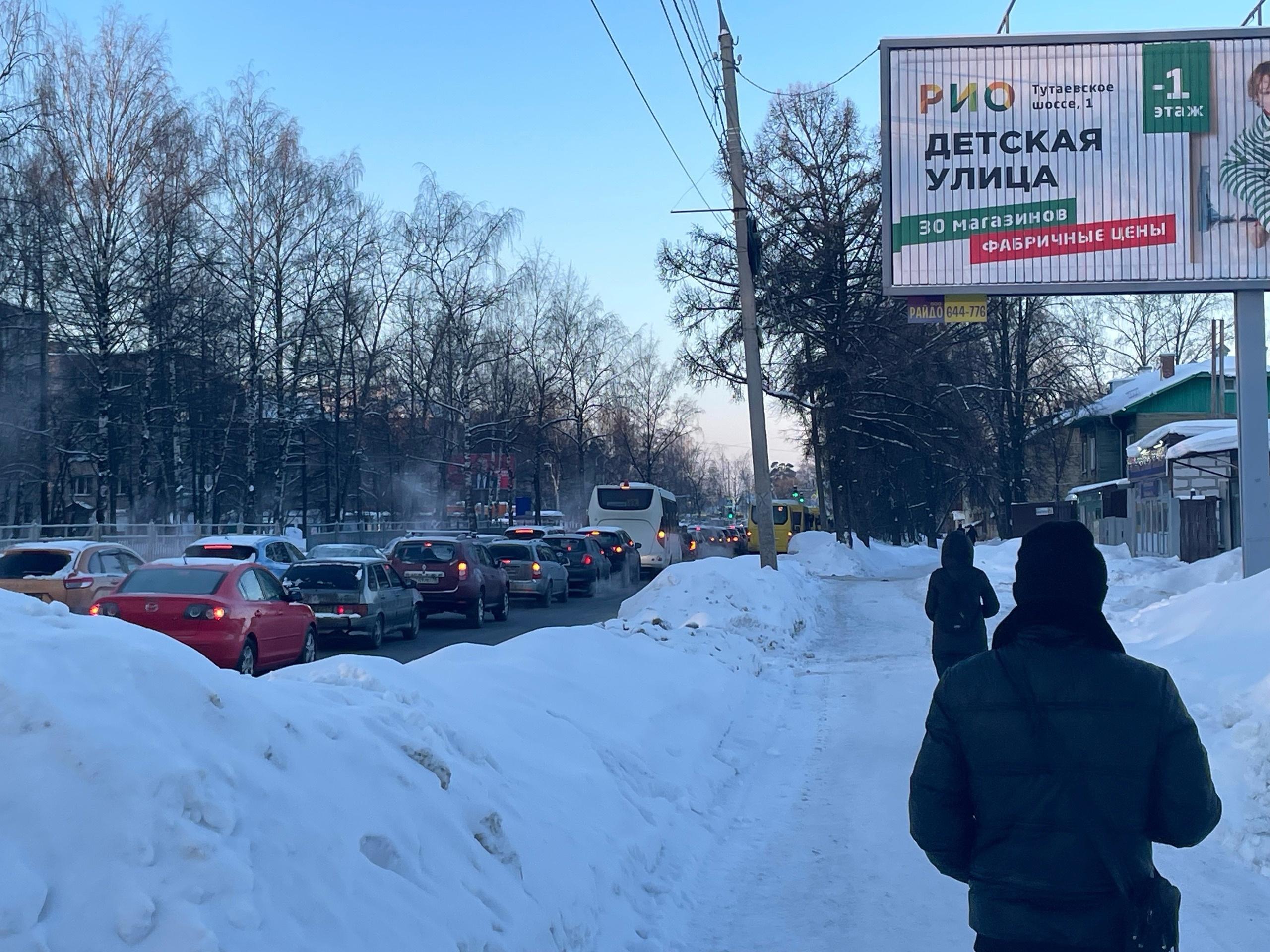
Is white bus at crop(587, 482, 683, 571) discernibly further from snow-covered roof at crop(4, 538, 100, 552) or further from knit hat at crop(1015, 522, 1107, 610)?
knit hat at crop(1015, 522, 1107, 610)

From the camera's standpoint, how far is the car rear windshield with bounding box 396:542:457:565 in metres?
23.0

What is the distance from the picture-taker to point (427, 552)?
2327 centimetres

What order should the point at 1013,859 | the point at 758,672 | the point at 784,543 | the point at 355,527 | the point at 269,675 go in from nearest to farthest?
the point at 1013,859
the point at 269,675
the point at 758,672
the point at 355,527
the point at 784,543

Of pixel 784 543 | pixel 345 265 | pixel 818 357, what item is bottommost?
pixel 784 543

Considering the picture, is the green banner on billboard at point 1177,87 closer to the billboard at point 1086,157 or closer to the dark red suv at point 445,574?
the billboard at point 1086,157

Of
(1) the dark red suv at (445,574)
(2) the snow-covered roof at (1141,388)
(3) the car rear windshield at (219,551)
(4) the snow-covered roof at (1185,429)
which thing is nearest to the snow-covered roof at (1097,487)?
(2) the snow-covered roof at (1141,388)

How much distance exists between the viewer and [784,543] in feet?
203

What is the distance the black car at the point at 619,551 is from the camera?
39094mm

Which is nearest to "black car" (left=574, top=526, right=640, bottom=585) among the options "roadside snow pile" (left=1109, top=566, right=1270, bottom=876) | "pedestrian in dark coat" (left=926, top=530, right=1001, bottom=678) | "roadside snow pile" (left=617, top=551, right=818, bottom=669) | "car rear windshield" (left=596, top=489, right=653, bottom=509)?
"car rear windshield" (left=596, top=489, right=653, bottom=509)

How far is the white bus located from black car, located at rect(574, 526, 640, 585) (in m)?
3.03

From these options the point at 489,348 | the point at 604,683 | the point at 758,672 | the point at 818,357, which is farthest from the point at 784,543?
the point at 604,683

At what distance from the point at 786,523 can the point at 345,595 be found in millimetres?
47669

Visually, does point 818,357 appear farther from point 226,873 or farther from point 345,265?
point 226,873

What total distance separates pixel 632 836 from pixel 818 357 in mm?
34979
